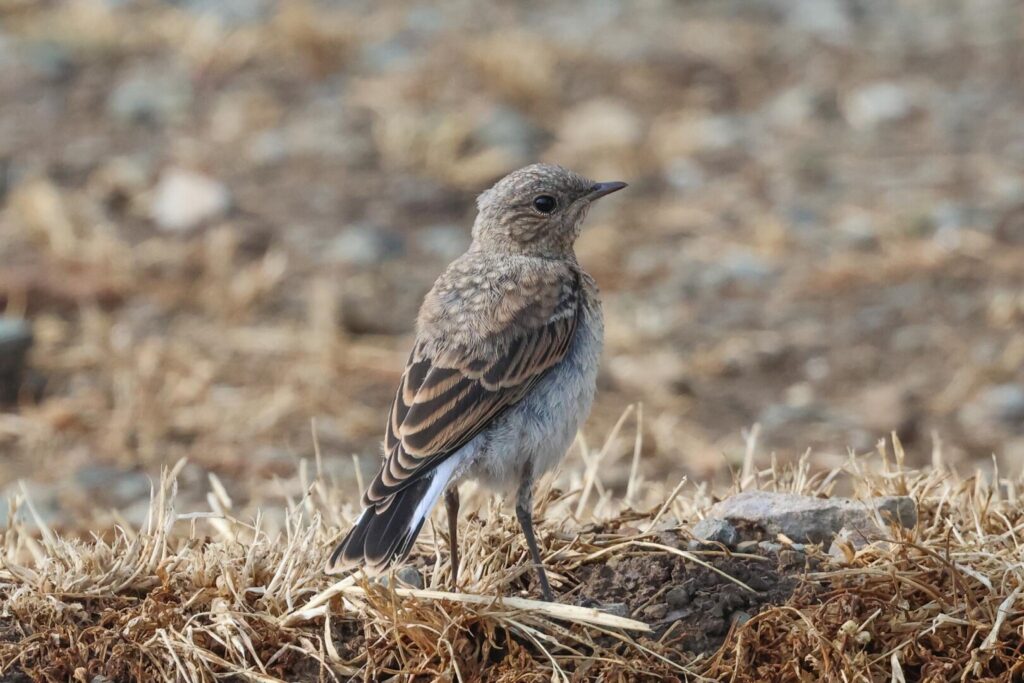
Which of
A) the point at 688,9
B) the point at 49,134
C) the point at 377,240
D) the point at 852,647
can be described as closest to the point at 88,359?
the point at 377,240

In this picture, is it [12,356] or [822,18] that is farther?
[822,18]

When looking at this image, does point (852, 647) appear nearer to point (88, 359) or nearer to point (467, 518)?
point (467, 518)

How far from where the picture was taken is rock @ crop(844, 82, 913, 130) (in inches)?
486

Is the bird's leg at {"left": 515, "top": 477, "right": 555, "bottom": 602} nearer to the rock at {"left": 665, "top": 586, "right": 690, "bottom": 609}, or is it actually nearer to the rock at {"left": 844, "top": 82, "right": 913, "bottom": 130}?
the rock at {"left": 665, "top": 586, "right": 690, "bottom": 609}

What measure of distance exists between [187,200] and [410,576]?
6100 millimetres

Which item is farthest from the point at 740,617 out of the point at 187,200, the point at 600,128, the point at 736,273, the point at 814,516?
the point at 600,128

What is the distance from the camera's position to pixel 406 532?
4453mm

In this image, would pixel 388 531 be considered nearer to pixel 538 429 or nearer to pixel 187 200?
pixel 538 429

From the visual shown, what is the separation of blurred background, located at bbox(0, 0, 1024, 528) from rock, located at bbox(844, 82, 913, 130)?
0.03 m

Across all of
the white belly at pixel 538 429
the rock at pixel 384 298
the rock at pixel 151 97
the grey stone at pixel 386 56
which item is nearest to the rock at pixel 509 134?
the grey stone at pixel 386 56

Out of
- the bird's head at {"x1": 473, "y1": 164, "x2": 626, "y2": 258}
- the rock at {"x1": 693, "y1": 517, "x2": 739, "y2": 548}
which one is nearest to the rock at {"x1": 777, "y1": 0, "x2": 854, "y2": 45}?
the bird's head at {"x1": 473, "y1": 164, "x2": 626, "y2": 258}

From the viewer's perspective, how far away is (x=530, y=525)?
468cm

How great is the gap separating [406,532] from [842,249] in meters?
6.44

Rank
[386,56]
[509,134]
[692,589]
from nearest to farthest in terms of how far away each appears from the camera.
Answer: [692,589], [509,134], [386,56]
